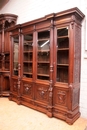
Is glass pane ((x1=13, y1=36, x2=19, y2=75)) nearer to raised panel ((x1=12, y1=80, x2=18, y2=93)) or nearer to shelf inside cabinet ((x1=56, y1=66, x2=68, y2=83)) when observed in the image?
raised panel ((x1=12, y1=80, x2=18, y2=93))

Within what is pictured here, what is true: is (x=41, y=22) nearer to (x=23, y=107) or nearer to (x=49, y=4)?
(x=49, y=4)

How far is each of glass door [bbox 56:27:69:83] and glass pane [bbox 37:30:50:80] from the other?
297 mm

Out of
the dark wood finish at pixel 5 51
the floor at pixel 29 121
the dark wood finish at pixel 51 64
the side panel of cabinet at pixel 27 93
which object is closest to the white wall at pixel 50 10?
the dark wood finish at pixel 51 64

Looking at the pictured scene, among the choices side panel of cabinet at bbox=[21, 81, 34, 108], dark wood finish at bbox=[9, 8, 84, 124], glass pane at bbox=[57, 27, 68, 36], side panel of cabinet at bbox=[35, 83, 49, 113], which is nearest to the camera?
dark wood finish at bbox=[9, 8, 84, 124]

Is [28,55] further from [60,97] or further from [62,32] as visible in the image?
[60,97]

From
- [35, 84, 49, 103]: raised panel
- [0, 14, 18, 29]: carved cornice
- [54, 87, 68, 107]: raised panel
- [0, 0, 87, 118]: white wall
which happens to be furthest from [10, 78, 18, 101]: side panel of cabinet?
[0, 14, 18, 29]: carved cornice

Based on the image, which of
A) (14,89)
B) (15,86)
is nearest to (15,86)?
(15,86)

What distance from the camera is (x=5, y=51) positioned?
4387mm

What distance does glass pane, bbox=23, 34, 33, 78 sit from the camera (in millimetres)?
3238

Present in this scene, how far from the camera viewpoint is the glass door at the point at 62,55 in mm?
2625

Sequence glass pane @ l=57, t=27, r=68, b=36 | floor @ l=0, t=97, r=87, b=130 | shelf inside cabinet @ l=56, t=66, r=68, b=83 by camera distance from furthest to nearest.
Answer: shelf inside cabinet @ l=56, t=66, r=68, b=83
glass pane @ l=57, t=27, r=68, b=36
floor @ l=0, t=97, r=87, b=130

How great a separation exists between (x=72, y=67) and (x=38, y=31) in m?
1.25

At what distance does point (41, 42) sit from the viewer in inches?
120

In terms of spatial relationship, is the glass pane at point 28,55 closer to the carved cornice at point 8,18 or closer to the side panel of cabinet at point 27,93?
the side panel of cabinet at point 27,93
